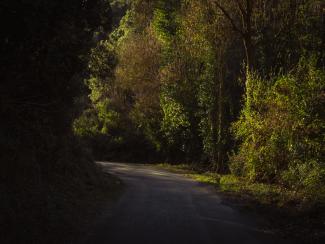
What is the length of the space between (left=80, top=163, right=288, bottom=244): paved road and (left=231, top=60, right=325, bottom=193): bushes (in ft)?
12.7

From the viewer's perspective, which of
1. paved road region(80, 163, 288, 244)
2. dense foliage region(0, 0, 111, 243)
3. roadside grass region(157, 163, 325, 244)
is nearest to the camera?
paved road region(80, 163, 288, 244)

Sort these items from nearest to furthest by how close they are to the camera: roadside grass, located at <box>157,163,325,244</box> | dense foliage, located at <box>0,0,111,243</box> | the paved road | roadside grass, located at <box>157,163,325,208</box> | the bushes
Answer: the paved road < dense foliage, located at <box>0,0,111,243</box> < roadside grass, located at <box>157,163,325,244</box> < roadside grass, located at <box>157,163,325,208</box> < the bushes

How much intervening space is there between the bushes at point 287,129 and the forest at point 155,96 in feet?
0.20

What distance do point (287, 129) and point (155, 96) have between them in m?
24.3

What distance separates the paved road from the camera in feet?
36.6

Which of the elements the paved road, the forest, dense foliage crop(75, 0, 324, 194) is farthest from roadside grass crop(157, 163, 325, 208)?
the paved road

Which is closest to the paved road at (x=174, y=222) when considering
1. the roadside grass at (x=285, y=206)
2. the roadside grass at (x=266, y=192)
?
the roadside grass at (x=285, y=206)

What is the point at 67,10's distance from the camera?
13.2 metres

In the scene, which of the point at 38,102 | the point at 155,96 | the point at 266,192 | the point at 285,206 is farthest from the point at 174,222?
the point at 155,96

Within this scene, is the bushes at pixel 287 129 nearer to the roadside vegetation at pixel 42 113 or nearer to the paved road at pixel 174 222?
the paved road at pixel 174 222

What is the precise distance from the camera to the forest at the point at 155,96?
1325cm

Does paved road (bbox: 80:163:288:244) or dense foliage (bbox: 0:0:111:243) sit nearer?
paved road (bbox: 80:163:288:244)

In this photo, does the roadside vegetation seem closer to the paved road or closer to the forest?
the forest

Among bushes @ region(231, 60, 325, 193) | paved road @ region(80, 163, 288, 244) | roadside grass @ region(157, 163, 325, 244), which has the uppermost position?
bushes @ region(231, 60, 325, 193)
